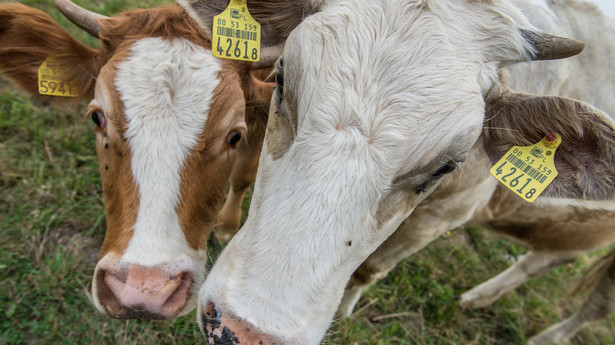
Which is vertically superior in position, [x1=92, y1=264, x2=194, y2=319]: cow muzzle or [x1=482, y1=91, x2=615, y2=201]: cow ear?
[x1=482, y1=91, x2=615, y2=201]: cow ear

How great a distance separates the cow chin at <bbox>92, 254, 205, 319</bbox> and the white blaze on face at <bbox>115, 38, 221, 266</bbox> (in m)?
0.05

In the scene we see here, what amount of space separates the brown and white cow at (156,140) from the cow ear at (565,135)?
1.39 meters

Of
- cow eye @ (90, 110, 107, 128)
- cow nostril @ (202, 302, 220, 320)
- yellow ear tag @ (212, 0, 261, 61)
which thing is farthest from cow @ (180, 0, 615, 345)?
cow eye @ (90, 110, 107, 128)

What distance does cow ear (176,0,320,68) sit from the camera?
1.82 metres

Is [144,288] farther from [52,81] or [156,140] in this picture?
[52,81]

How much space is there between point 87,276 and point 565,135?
136 inches

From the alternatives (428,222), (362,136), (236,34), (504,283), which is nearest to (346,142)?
(362,136)

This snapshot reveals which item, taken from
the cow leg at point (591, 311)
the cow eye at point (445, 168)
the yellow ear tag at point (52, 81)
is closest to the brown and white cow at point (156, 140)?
the yellow ear tag at point (52, 81)

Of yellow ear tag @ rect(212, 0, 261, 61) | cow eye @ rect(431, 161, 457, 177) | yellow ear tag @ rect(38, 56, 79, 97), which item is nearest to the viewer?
cow eye @ rect(431, 161, 457, 177)

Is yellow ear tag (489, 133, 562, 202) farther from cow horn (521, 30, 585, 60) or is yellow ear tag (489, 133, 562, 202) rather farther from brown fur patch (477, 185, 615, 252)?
brown fur patch (477, 185, 615, 252)

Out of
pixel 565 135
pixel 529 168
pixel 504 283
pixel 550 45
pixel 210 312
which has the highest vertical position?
pixel 550 45

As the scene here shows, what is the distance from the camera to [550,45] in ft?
5.29

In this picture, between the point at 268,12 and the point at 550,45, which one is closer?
the point at 550,45

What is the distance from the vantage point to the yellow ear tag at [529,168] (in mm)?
1728
